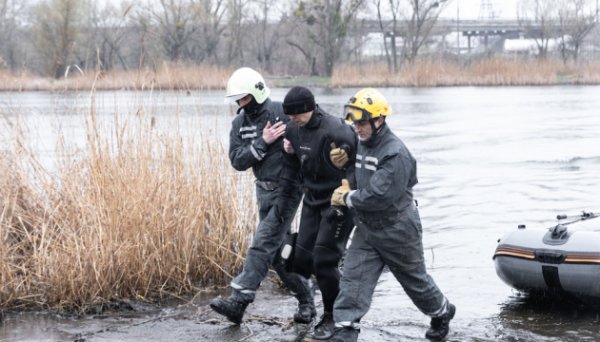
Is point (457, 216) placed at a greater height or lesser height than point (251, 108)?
lesser

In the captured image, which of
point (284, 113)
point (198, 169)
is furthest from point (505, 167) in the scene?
point (284, 113)

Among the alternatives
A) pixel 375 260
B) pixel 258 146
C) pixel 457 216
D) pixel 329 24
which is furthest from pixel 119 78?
pixel 329 24

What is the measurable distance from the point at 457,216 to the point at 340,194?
600 centimetres

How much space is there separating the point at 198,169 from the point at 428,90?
111 feet

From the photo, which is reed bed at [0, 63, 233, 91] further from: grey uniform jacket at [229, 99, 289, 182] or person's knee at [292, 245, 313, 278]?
person's knee at [292, 245, 313, 278]

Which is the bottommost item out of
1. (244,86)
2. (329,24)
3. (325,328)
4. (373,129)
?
(325,328)

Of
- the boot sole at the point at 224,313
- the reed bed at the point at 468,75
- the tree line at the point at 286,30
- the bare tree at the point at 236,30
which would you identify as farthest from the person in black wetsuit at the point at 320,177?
the bare tree at the point at 236,30

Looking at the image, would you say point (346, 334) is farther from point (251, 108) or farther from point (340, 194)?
point (251, 108)

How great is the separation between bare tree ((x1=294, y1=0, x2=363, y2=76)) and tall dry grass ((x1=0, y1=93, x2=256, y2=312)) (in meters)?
49.5

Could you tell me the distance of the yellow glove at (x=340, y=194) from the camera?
5.52m

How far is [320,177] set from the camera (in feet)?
19.4

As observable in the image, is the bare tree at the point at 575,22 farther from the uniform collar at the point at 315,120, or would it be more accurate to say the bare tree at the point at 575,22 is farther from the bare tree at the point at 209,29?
the uniform collar at the point at 315,120

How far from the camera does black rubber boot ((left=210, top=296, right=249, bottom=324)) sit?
20.4ft

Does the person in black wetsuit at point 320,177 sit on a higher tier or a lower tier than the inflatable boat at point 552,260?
higher
